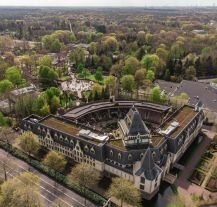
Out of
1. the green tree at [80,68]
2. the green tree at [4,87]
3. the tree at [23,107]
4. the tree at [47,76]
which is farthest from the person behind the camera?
the green tree at [80,68]

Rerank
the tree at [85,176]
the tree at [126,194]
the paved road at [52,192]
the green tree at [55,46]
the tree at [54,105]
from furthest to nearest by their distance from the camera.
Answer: the green tree at [55,46] < the tree at [54,105] < the tree at [85,176] < the paved road at [52,192] < the tree at [126,194]

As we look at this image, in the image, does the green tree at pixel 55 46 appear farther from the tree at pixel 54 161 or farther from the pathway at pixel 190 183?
the tree at pixel 54 161

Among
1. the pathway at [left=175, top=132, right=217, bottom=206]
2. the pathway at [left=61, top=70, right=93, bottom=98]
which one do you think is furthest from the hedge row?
the pathway at [left=61, top=70, right=93, bottom=98]

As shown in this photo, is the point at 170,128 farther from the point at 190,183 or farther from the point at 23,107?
the point at 23,107

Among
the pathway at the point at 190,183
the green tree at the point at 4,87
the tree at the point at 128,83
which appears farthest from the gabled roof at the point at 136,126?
the green tree at the point at 4,87

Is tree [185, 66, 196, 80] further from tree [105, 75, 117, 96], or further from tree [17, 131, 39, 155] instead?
tree [17, 131, 39, 155]

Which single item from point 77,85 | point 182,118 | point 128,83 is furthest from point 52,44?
point 182,118

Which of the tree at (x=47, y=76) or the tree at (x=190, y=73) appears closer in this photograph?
the tree at (x=47, y=76)
